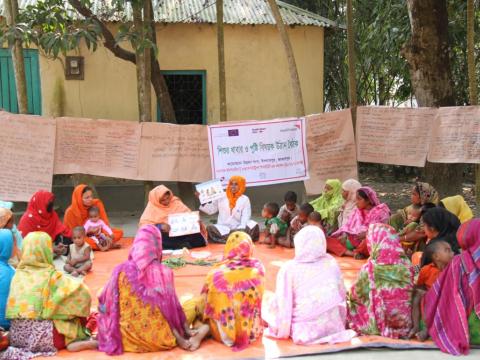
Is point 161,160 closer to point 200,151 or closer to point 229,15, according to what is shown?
point 200,151

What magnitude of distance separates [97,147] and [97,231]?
141cm

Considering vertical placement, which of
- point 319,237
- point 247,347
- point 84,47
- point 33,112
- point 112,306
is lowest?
point 247,347

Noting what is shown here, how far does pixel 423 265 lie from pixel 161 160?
4172 millimetres

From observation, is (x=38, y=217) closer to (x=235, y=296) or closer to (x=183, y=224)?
(x=183, y=224)

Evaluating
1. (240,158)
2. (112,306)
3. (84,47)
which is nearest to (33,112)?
(84,47)

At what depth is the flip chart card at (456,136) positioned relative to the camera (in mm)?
7520

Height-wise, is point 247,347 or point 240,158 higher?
point 240,158

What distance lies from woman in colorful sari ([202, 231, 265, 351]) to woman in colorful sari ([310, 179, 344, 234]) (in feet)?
9.91

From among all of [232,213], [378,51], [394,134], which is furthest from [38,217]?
[378,51]

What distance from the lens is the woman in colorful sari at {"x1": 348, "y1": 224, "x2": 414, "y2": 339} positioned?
4.22 meters

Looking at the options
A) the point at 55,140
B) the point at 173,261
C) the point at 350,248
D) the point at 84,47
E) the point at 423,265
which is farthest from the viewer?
the point at 84,47

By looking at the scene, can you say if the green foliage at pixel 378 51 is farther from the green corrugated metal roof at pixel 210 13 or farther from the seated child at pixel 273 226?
the seated child at pixel 273 226

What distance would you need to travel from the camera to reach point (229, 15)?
9.87 m

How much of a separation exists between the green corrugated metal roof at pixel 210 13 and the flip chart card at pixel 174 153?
2456 mm
